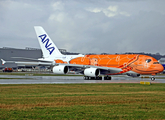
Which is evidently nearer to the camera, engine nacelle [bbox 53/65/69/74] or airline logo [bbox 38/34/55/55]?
engine nacelle [bbox 53/65/69/74]

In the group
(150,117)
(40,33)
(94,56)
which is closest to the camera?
(150,117)

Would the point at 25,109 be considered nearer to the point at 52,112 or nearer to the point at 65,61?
the point at 52,112

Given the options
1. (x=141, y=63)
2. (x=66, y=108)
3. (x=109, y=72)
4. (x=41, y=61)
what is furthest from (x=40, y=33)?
(x=66, y=108)

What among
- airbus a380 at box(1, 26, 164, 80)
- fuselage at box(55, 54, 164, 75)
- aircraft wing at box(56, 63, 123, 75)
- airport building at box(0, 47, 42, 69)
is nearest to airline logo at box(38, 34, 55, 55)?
airbus a380 at box(1, 26, 164, 80)

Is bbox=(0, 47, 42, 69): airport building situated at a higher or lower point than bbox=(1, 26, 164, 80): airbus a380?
higher

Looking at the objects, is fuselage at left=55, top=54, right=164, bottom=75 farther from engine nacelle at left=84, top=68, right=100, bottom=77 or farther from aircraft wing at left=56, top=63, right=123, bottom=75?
engine nacelle at left=84, top=68, right=100, bottom=77

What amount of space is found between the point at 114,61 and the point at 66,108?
3879cm

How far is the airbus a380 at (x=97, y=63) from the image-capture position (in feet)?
172

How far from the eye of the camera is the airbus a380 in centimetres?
5231

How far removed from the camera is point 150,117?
557 inches

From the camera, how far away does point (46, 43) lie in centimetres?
6350

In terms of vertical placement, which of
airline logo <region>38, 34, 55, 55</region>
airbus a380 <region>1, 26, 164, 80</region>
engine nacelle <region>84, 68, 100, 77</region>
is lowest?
engine nacelle <region>84, 68, 100, 77</region>

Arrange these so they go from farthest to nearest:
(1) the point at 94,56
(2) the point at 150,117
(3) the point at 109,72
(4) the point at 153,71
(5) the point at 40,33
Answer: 1. (5) the point at 40,33
2. (1) the point at 94,56
3. (3) the point at 109,72
4. (4) the point at 153,71
5. (2) the point at 150,117

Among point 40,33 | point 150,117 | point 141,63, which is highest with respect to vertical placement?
point 40,33
